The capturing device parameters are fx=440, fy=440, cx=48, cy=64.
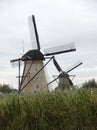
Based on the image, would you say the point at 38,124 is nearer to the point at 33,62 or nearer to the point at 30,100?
the point at 30,100

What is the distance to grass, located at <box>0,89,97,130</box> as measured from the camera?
996 cm

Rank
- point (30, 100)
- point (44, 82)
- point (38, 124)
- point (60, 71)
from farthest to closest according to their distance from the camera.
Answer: point (60, 71) → point (44, 82) → point (30, 100) → point (38, 124)

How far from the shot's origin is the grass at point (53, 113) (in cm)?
996

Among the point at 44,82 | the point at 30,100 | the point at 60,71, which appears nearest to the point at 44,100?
the point at 30,100

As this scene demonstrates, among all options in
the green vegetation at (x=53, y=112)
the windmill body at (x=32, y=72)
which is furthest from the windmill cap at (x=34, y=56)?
the green vegetation at (x=53, y=112)

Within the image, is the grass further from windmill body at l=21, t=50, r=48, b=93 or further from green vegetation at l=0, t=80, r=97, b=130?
windmill body at l=21, t=50, r=48, b=93

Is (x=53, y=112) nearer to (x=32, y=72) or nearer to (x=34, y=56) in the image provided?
(x=32, y=72)

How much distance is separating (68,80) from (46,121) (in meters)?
30.1

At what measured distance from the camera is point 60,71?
138 feet

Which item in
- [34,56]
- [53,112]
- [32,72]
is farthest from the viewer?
[34,56]

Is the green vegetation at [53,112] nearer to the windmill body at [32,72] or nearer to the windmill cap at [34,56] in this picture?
the windmill body at [32,72]

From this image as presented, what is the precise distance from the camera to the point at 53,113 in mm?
10094

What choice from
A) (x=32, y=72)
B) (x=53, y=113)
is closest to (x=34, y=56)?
(x=32, y=72)

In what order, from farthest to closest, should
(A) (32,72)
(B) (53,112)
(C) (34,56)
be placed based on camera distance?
1. (C) (34,56)
2. (A) (32,72)
3. (B) (53,112)
